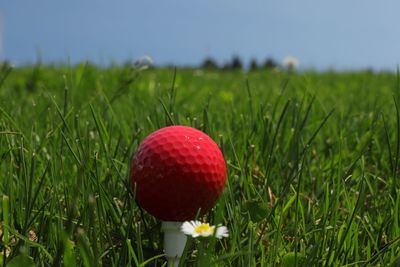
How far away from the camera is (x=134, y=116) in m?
2.24

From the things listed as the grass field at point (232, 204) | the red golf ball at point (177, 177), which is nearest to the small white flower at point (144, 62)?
the grass field at point (232, 204)

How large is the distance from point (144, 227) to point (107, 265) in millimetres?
138

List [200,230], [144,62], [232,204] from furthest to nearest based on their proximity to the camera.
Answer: [144,62]
[232,204]
[200,230]

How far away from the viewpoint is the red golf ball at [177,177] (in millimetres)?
1102

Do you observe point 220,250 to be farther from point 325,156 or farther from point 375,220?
point 325,156

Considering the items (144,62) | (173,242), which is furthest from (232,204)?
(144,62)

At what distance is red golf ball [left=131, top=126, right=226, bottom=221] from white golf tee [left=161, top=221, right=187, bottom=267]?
Answer: 0.07 feet

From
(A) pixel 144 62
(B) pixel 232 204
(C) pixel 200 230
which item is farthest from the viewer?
(A) pixel 144 62

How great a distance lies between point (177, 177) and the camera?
3.63 feet

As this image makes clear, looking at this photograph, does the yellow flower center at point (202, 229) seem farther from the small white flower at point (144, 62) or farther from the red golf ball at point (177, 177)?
the small white flower at point (144, 62)

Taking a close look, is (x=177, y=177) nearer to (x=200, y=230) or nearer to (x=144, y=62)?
(x=200, y=230)

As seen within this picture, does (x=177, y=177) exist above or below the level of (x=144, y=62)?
below

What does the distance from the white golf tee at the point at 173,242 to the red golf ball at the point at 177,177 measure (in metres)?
0.02

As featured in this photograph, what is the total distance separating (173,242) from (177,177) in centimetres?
13
